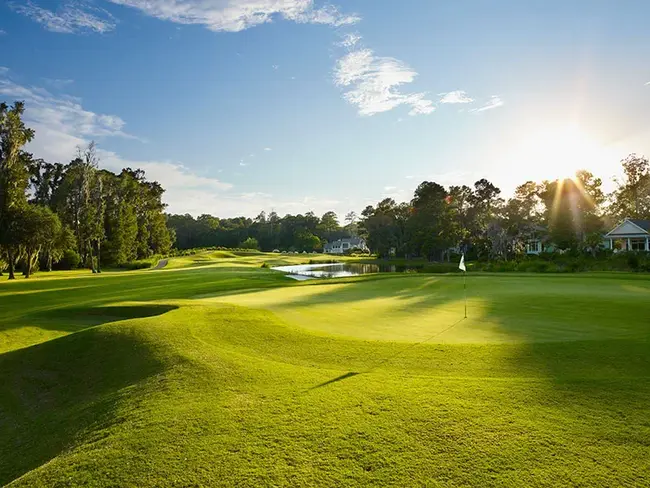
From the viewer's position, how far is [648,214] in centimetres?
8288

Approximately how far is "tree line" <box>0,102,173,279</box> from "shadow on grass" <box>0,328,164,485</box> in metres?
30.4

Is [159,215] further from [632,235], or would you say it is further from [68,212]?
[632,235]

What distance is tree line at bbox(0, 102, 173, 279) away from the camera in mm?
33875

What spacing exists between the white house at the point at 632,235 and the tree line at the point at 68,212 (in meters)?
71.9

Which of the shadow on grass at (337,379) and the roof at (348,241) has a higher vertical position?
the roof at (348,241)

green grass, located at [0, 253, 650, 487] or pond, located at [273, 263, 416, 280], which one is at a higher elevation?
green grass, located at [0, 253, 650, 487]

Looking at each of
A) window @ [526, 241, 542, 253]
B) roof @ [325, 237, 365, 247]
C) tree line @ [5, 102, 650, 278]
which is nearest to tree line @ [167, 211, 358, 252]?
roof @ [325, 237, 365, 247]

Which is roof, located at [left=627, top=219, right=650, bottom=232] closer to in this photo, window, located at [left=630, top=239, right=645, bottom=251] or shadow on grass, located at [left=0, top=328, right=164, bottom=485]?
window, located at [left=630, top=239, right=645, bottom=251]

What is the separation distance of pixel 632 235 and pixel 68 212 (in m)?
83.8

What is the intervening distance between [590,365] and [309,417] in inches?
203

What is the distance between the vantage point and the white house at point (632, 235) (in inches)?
2243

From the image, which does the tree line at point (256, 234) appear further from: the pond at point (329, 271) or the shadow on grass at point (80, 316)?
the shadow on grass at point (80, 316)

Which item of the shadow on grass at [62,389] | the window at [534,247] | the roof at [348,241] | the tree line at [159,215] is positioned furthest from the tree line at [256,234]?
the shadow on grass at [62,389]

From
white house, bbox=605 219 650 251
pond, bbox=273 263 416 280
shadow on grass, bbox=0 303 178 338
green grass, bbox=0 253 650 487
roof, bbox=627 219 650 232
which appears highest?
roof, bbox=627 219 650 232
